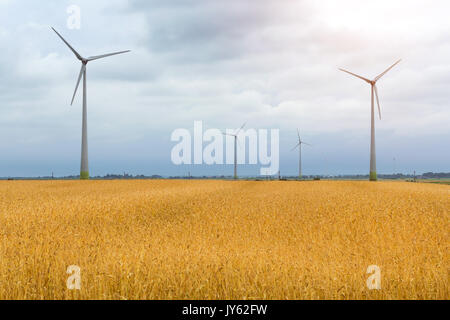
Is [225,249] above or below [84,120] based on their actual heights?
below

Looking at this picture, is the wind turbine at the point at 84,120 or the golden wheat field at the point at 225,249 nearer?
the golden wheat field at the point at 225,249

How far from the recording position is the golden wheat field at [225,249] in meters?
10.6

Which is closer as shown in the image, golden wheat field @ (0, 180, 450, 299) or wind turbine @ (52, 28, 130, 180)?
golden wheat field @ (0, 180, 450, 299)

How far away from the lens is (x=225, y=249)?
15820mm

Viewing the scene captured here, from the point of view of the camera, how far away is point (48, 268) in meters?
11.9

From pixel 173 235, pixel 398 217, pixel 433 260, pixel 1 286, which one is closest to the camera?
pixel 1 286

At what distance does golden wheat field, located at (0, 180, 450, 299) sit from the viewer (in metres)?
10.6

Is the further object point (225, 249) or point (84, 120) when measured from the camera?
point (84, 120)

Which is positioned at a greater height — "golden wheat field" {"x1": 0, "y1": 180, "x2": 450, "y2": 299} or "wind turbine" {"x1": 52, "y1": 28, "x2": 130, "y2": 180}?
"wind turbine" {"x1": 52, "y1": 28, "x2": 130, "y2": 180}

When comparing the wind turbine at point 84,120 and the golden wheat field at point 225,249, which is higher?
the wind turbine at point 84,120

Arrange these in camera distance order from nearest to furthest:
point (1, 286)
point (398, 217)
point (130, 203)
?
1. point (1, 286)
2. point (398, 217)
3. point (130, 203)
